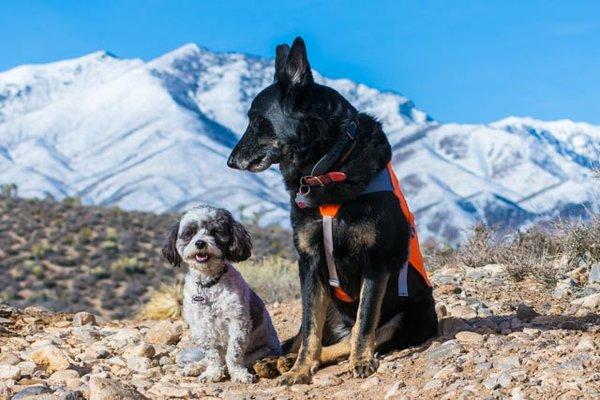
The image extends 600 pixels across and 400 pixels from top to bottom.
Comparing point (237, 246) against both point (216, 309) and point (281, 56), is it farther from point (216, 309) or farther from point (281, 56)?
point (281, 56)

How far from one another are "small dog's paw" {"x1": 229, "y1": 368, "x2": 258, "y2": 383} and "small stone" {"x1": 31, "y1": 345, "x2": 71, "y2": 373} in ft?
4.45

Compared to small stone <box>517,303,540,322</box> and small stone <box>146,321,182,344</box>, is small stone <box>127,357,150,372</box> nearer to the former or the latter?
small stone <box>146,321,182,344</box>

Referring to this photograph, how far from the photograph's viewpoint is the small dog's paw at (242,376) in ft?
22.4

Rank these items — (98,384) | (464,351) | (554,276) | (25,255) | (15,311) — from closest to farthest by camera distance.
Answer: (98,384) → (464,351) → (554,276) → (15,311) → (25,255)

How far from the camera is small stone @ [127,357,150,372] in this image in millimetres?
7621

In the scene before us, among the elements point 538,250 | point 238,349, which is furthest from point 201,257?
point 538,250

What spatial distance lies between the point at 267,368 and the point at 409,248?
55.9 inches

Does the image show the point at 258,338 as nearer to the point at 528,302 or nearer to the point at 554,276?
the point at 528,302

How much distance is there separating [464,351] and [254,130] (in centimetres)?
219

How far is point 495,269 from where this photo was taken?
404 inches

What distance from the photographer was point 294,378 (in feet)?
21.1

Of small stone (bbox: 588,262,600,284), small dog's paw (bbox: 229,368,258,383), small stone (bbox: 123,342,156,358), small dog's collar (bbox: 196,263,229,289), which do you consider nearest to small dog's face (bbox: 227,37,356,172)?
small dog's collar (bbox: 196,263,229,289)

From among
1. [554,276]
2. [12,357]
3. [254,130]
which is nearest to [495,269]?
[554,276]

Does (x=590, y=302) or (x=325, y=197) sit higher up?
(x=325, y=197)
